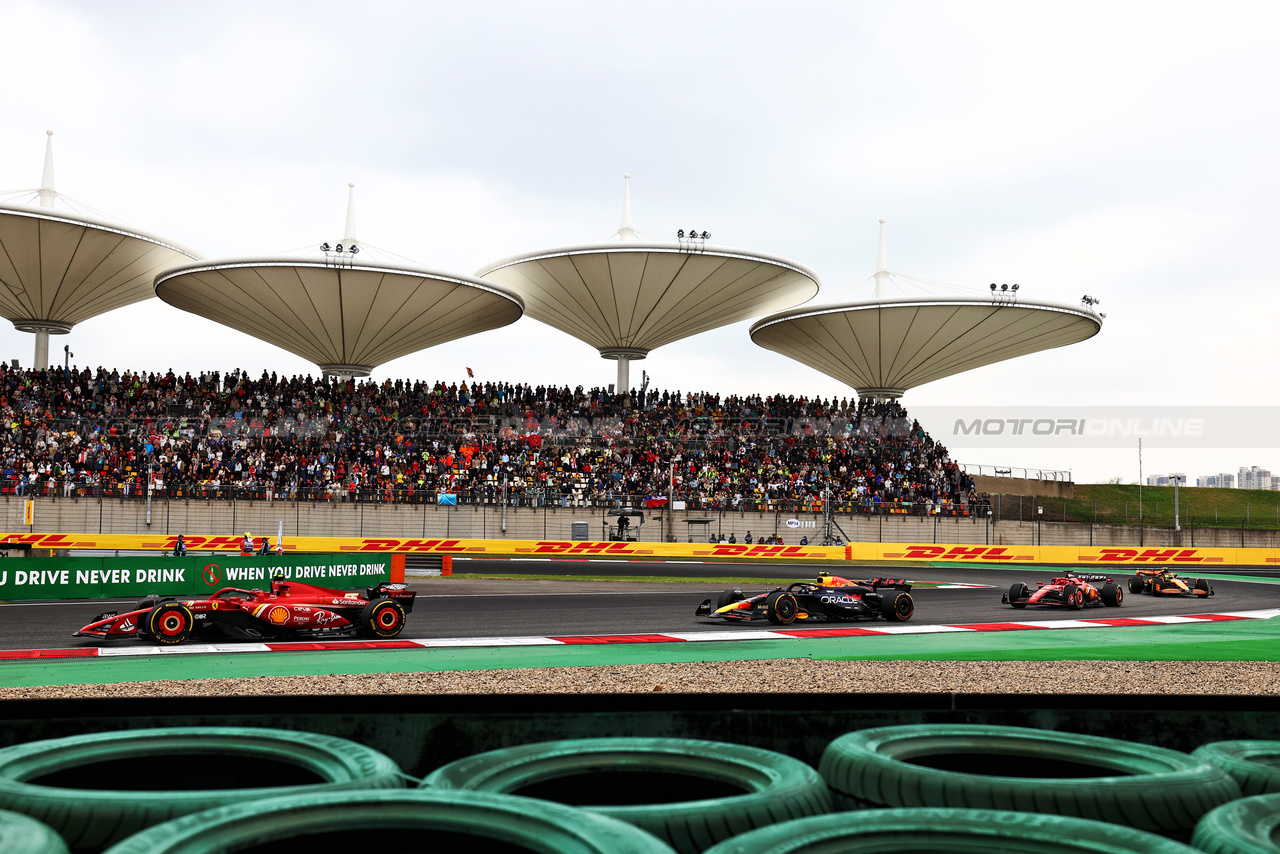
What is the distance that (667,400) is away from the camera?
54156 millimetres

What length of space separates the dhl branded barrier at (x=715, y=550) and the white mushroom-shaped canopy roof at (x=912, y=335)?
16.3 metres

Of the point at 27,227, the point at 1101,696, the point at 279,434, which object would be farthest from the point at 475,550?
the point at 1101,696

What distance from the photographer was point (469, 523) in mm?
42125

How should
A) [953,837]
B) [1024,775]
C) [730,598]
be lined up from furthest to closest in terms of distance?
1. [730,598]
2. [1024,775]
3. [953,837]

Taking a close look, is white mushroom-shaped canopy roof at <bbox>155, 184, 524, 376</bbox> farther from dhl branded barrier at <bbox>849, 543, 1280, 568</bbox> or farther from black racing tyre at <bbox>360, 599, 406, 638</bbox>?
black racing tyre at <bbox>360, 599, 406, 638</bbox>

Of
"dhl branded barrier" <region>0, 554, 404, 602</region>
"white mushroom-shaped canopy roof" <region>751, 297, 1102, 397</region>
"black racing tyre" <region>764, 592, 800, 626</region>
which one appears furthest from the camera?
"white mushroom-shaped canopy roof" <region>751, 297, 1102, 397</region>

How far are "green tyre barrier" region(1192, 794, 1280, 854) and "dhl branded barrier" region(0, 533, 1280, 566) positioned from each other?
33559 millimetres

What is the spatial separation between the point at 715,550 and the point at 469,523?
10.3 metres

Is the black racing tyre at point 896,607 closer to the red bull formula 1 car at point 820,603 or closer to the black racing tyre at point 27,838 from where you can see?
the red bull formula 1 car at point 820,603

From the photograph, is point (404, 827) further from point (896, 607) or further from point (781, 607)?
point (896, 607)

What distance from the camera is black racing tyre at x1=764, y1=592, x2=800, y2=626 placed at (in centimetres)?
1661

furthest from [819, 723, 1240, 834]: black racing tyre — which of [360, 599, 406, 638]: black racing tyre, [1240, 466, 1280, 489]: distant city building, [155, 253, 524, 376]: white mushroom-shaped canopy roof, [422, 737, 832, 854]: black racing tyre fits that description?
[1240, 466, 1280, 489]: distant city building

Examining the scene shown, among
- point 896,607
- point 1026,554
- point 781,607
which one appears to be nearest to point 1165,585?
point 896,607

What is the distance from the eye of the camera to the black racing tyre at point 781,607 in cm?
1661
